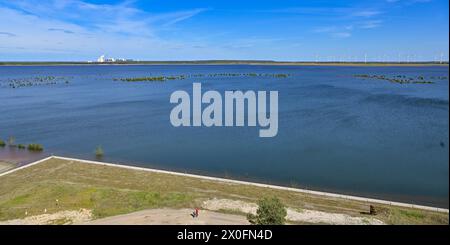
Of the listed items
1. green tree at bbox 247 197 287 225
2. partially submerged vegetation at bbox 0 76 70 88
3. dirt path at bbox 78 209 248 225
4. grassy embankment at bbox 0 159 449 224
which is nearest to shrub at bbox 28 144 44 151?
grassy embankment at bbox 0 159 449 224

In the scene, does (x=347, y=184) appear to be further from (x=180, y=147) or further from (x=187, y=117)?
(x=187, y=117)

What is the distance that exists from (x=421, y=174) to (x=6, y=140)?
37.7 m

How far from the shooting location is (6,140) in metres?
39.8

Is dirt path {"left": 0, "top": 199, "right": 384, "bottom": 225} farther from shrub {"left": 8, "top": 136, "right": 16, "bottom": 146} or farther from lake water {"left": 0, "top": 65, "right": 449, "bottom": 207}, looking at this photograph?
shrub {"left": 8, "top": 136, "right": 16, "bottom": 146}

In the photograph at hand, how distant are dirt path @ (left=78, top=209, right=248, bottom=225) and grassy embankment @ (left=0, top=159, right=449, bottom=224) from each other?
3.73ft

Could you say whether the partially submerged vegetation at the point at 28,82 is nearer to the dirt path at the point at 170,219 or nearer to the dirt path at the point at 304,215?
the dirt path at the point at 170,219

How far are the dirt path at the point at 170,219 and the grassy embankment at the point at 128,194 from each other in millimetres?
1136

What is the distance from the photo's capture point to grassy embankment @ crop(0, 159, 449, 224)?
19.4 metres

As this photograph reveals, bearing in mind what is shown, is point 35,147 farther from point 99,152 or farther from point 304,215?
point 304,215

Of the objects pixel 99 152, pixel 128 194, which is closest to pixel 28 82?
pixel 99 152

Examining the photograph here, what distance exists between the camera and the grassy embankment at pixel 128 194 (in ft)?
63.6

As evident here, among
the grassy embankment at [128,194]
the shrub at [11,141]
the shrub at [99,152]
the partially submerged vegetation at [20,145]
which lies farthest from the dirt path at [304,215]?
the shrub at [11,141]

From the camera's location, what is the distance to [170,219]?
17484 mm
